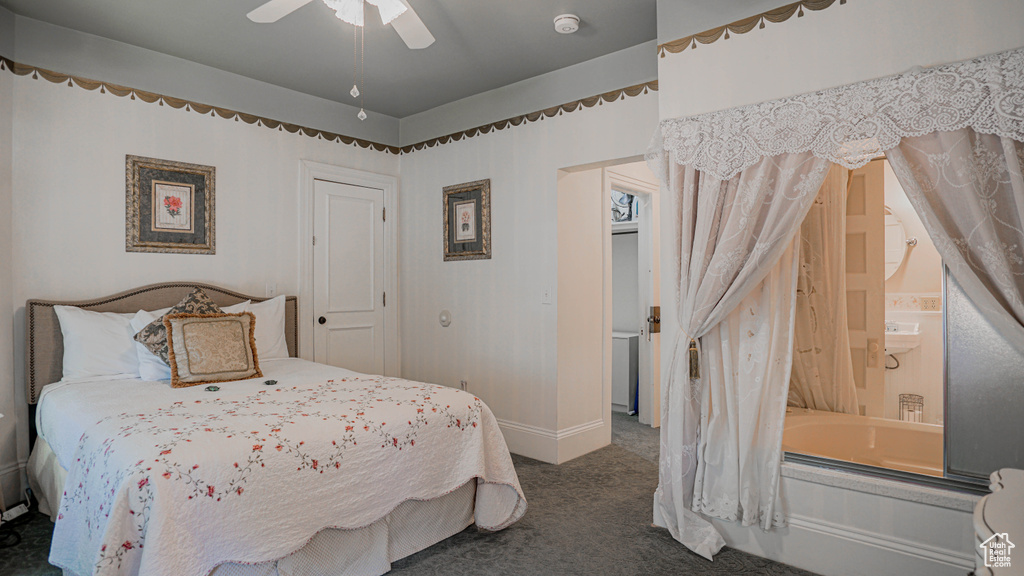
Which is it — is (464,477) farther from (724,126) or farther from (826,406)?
(826,406)

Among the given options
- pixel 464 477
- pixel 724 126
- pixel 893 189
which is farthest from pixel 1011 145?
pixel 464 477

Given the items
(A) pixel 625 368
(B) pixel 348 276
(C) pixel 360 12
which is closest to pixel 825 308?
(A) pixel 625 368

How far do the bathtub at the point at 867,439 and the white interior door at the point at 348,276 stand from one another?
10.6 ft

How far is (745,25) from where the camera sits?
2547 millimetres

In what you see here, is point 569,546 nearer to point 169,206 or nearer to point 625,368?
point 625,368

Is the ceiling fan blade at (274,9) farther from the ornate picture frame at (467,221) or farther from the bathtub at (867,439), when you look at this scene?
the bathtub at (867,439)

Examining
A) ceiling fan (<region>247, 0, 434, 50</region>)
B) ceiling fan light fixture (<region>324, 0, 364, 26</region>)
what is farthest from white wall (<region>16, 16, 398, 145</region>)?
ceiling fan light fixture (<region>324, 0, 364, 26</region>)

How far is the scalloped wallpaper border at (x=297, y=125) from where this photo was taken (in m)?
3.20

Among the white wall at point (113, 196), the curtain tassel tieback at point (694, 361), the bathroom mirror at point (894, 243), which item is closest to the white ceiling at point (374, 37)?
the white wall at point (113, 196)

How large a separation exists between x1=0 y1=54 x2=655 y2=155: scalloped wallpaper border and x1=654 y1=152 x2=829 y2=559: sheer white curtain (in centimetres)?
112

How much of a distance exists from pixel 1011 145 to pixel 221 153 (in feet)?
14.0

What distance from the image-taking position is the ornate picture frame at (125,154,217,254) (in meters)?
3.48

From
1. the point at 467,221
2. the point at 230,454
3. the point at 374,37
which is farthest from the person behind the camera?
the point at 467,221

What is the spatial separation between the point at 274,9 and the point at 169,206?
1.91m
